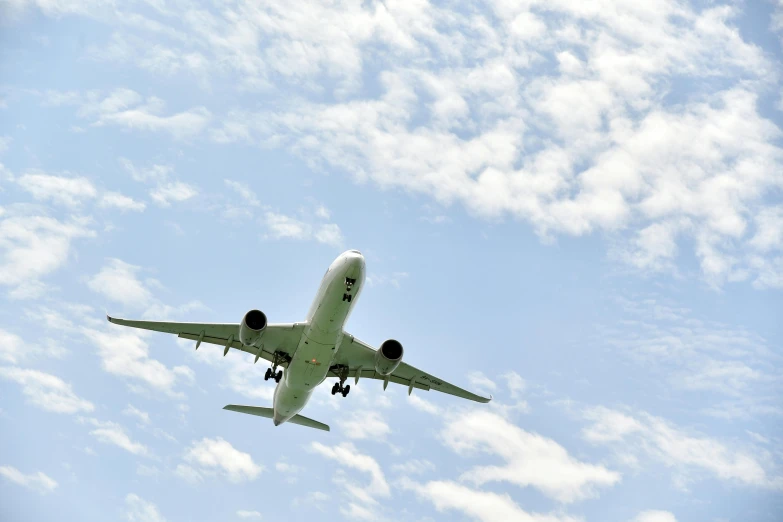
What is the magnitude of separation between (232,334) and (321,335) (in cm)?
659

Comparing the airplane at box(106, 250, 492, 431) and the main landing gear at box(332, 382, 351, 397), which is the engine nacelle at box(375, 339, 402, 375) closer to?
the airplane at box(106, 250, 492, 431)

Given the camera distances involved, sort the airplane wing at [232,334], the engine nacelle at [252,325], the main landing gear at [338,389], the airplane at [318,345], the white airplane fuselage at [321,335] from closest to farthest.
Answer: the white airplane fuselage at [321,335] < the airplane at [318,345] < the engine nacelle at [252,325] < the airplane wing at [232,334] < the main landing gear at [338,389]

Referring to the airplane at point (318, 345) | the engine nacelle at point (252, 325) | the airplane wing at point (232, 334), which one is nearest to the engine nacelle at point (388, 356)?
the airplane at point (318, 345)

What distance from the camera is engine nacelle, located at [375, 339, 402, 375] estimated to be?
38.0 meters

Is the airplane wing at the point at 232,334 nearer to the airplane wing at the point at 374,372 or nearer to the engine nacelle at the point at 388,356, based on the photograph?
the airplane wing at the point at 374,372

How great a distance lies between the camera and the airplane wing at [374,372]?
1585 inches

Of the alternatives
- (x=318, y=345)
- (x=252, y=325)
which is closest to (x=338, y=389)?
(x=318, y=345)

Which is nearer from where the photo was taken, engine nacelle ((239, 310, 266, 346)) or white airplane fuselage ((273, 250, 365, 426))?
white airplane fuselage ((273, 250, 365, 426))

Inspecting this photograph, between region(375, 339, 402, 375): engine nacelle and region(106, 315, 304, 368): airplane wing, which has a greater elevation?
region(375, 339, 402, 375): engine nacelle

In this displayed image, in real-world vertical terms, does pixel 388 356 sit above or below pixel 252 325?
above

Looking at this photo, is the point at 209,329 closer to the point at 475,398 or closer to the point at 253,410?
the point at 253,410

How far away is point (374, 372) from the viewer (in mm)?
42688

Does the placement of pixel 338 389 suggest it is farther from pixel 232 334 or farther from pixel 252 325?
pixel 252 325

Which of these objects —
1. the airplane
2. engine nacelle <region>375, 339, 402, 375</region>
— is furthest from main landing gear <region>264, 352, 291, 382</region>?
engine nacelle <region>375, 339, 402, 375</region>
